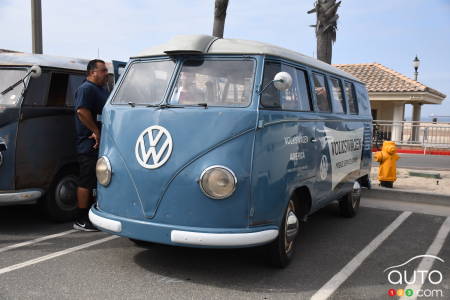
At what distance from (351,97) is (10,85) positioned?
4.75 meters

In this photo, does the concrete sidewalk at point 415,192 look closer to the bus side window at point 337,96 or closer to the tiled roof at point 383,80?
the bus side window at point 337,96

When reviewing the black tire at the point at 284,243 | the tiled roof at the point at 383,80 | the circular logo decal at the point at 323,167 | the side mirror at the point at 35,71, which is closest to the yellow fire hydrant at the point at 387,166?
the circular logo decal at the point at 323,167

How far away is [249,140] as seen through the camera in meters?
3.90

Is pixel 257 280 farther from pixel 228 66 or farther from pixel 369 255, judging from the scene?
pixel 228 66

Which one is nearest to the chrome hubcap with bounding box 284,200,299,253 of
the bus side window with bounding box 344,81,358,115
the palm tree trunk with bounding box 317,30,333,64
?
the bus side window with bounding box 344,81,358,115

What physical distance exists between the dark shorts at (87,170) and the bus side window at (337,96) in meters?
3.15

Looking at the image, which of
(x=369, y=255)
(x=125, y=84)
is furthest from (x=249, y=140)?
(x=369, y=255)

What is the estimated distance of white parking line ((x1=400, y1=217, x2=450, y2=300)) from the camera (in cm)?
420

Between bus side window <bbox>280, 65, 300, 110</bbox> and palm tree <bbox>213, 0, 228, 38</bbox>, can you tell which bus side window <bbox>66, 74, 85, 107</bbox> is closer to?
bus side window <bbox>280, 65, 300, 110</bbox>

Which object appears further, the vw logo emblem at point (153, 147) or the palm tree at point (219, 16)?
the palm tree at point (219, 16)

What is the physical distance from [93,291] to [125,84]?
205 cm

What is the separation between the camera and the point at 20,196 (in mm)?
5430

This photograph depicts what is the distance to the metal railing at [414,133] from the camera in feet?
52.1

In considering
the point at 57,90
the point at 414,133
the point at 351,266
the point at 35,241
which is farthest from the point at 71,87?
the point at 414,133
